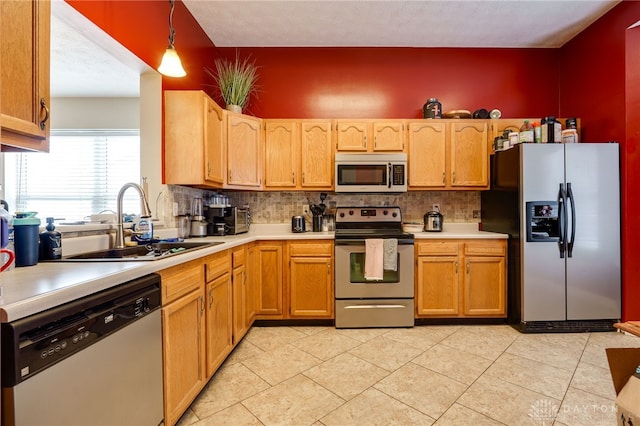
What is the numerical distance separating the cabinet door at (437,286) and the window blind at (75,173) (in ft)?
12.6

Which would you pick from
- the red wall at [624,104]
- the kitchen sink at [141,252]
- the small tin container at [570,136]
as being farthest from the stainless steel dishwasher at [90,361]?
the red wall at [624,104]

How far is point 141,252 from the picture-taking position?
1982mm

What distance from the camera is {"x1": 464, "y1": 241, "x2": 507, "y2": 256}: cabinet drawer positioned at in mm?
2961

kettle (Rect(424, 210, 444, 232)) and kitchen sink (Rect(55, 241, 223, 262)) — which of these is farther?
kettle (Rect(424, 210, 444, 232))

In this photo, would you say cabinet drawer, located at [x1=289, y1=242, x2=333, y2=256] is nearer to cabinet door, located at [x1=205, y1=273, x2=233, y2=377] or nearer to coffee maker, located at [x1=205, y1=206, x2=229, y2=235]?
coffee maker, located at [x1=205, y1=206, x2=229, y2=235]

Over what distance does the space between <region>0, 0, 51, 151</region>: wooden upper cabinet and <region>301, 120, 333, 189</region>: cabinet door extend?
2256 millimetres

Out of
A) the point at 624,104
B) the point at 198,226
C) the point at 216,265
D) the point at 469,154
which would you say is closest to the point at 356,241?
the point at 216,265

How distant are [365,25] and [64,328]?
3.35 m

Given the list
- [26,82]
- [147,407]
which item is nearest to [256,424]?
[147,407]

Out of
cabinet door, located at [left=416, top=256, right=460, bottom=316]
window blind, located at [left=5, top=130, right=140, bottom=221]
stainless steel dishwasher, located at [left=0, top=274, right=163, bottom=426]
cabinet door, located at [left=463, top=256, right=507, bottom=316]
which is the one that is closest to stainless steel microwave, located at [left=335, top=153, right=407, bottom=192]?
cabinet door, located at [left=416, top=256, right=460, bottom=316]

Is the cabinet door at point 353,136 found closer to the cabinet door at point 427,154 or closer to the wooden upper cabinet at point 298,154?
the wooden upper cabinet at point 298,154

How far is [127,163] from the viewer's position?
14.0 ft

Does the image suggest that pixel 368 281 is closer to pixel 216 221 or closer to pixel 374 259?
pixel 374 259

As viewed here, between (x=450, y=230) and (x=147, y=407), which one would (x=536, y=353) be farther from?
(x=147, y=407)
